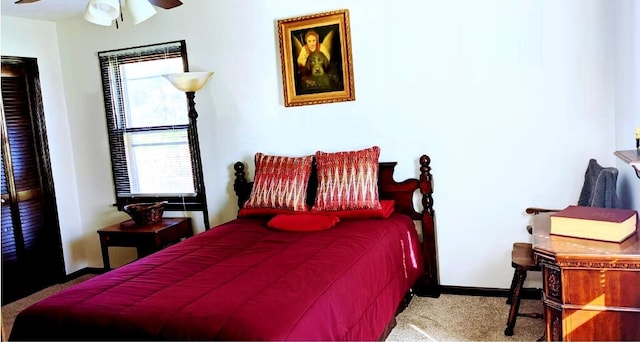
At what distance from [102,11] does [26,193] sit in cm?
238

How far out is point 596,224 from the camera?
6.60 ft

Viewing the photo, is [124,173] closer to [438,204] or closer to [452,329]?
[438,204]

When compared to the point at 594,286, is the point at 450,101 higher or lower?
higher

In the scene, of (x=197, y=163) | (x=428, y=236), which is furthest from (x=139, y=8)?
(x=428, y=236)

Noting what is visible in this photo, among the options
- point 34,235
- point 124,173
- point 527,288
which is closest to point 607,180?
point 527,288

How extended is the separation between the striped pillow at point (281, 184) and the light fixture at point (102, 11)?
4.80 feet

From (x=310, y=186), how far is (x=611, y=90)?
1938 mm

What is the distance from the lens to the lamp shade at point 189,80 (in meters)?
3.58

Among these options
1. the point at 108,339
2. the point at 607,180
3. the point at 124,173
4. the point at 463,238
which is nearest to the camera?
the point at 108,339

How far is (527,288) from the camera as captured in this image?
333 cm

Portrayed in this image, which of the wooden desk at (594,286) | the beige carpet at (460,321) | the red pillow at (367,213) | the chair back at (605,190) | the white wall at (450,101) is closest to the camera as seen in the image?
the wooden desk at (594,286)

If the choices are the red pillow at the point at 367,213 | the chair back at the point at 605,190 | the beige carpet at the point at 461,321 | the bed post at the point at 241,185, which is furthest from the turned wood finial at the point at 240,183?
the chair back at the point at 605,190

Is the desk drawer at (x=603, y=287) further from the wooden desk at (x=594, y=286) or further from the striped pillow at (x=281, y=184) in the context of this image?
the striped pillow at (x=281, y=184)

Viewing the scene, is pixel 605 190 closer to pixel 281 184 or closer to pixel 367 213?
pixel 367 213
